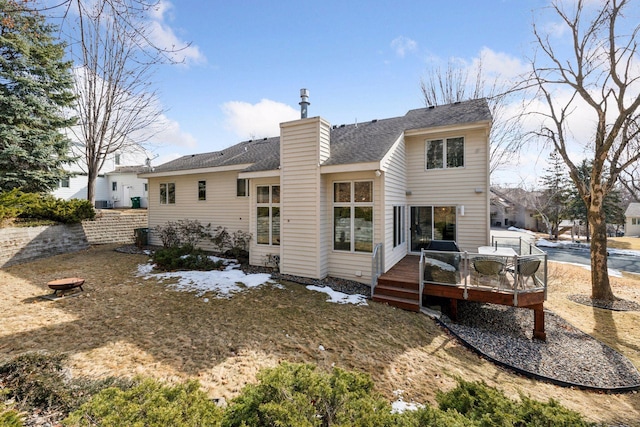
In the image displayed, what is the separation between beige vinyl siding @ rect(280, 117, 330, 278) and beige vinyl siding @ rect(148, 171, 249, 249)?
11.3ft

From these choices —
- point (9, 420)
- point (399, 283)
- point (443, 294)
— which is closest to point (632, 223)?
point (443, 294)

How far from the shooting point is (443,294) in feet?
21.7

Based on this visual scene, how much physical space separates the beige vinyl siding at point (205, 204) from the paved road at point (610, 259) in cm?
1997

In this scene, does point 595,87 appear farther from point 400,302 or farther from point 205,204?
point 205,204

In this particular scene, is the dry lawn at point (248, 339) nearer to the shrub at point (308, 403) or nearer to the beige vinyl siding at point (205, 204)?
the shrub at point (308, 403)

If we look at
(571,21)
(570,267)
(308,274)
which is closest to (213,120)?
(308,274)

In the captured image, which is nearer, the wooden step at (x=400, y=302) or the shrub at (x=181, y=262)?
the wooden step at (x=400, y=302)

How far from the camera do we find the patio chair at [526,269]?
19.9ft

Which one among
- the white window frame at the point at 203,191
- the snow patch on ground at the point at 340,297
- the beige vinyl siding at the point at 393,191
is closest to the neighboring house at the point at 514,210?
the beige vinyl siding at the point at 393,191

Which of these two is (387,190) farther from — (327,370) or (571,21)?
(571,21)

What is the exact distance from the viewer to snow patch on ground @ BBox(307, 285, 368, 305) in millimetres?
6871

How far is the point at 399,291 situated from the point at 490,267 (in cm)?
220

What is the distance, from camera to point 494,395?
277 cm

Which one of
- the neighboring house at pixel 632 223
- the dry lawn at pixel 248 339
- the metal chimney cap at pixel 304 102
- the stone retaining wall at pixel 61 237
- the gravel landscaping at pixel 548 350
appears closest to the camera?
the dry lawn at pixel 248 339
